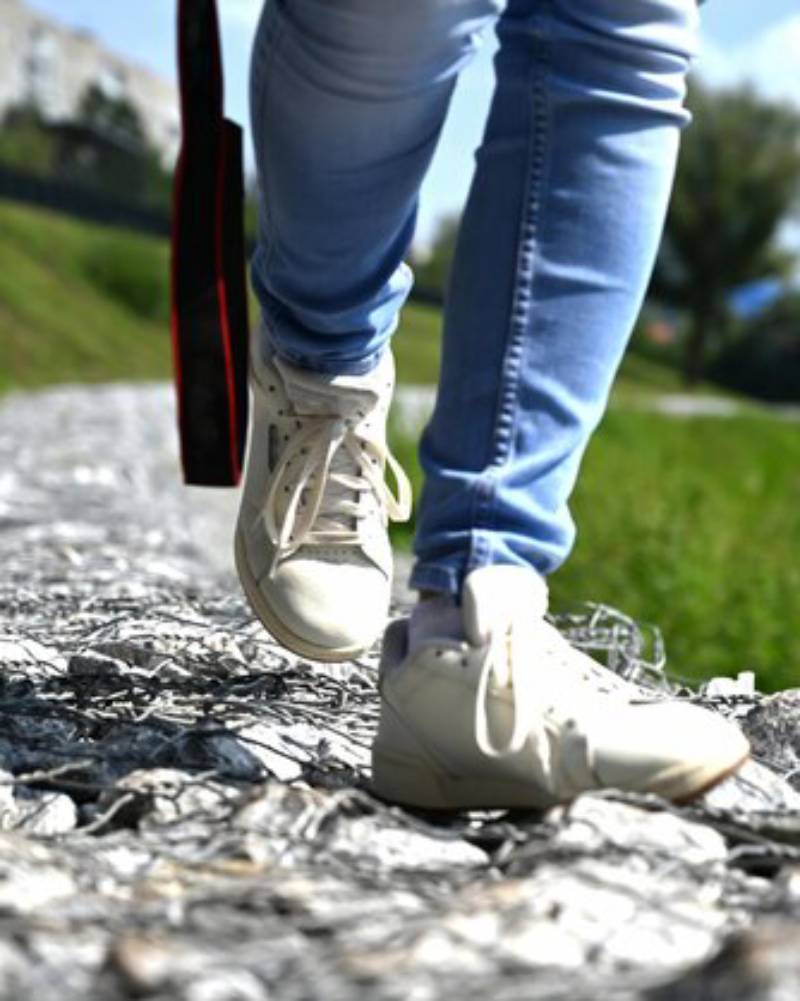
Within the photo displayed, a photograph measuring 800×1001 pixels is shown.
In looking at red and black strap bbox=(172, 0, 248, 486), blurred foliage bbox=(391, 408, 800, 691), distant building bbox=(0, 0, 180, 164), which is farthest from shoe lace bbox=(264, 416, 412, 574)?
distant building bbox=(0, 0, 180, 164)

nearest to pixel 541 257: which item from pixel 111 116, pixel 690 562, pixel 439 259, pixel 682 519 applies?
pixel 690 562

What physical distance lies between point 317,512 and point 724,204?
56.1m

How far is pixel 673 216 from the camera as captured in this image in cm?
5756

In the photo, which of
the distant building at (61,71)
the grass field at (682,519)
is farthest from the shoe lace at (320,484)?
the distant building at (61,71)

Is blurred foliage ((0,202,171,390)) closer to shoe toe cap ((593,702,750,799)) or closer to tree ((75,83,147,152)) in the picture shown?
tree ((75,83,147,152))

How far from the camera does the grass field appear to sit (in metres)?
6.23

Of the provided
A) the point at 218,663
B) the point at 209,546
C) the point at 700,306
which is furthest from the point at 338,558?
the point at 700,306

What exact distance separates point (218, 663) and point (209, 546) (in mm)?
2878

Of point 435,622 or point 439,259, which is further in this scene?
point 439,259

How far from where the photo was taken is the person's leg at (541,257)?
1603 mm

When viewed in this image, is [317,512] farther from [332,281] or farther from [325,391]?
[332,281]

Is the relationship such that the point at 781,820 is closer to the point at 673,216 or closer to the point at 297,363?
the point at 297,363

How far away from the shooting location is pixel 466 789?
160 cm

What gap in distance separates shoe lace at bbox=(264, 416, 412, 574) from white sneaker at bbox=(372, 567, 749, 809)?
0.28 m
